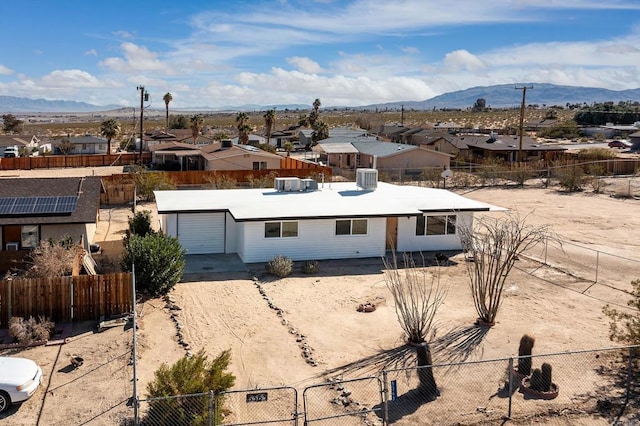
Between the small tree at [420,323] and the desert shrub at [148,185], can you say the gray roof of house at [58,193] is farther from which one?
the desert shrub at [148,185]

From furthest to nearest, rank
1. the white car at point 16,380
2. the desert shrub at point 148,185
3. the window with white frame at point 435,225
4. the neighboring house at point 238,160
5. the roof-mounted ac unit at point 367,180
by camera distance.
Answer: the neighboring house at point 238,160 < the desert shrub at point 148,185 < the roof-mounted ac unit at point 367,180 < the window with white frame at point 435,225 < the white car at point 16,380

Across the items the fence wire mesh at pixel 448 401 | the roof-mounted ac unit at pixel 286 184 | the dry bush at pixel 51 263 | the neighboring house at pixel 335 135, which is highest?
the neighboring house at pixel 335 135

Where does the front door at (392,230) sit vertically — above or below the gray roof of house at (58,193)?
below

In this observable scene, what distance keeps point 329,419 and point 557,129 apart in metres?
110

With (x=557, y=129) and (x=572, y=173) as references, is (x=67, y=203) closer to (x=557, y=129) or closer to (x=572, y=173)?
(x=572, y=173)

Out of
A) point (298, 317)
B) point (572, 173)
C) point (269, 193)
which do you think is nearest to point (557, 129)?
point (572, 173)

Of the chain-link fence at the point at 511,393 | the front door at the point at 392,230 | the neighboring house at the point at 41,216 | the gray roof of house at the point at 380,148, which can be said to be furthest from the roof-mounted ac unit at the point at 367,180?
the gray roof of house at the point at 380,148

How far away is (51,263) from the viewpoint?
2070cm

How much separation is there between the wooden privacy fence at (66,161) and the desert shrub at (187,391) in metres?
60.0

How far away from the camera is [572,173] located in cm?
5322

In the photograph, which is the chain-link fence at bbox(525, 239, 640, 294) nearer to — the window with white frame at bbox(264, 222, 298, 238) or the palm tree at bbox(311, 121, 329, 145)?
the window with white frame at bbox(264, 222, 298, 238)

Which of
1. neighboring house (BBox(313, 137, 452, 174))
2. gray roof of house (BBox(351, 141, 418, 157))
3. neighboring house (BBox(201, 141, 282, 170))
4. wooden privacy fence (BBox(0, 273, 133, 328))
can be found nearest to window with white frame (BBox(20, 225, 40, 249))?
wooden privacy fence (BBox(0, 273, 133, 328))

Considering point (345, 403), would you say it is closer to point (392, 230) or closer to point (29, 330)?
point (29, 330)

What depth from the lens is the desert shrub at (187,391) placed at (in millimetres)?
13156
